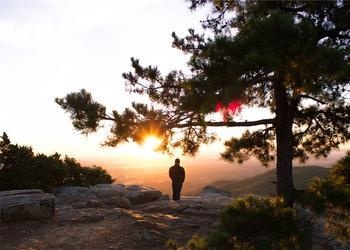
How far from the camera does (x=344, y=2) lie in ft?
35.7

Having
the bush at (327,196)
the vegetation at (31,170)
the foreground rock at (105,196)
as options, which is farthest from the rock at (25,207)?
the bush at (327,196)

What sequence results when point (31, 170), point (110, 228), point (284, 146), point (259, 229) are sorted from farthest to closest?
point (31, 170), point (110, 228), point (284, 146), point (259, 229)

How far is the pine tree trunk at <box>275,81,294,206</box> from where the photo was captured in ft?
38.8

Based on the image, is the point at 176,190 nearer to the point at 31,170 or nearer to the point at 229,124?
the point at 31,170

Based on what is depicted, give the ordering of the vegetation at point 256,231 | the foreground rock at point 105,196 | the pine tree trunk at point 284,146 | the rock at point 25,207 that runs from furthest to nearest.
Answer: the foreground rock at point 105,196 → the rock at point 25,207 → the pine tree trunk at point 284,146 → the vegetation at point 256,231

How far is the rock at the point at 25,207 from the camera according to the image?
15.1m

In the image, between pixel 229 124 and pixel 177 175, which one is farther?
pixel 177 175

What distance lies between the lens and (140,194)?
1992 centimetres

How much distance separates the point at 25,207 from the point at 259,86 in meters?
9.12

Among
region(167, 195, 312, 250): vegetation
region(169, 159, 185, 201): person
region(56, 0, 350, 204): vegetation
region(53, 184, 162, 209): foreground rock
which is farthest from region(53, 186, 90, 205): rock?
region(167, 195, 312, 250): vegetation

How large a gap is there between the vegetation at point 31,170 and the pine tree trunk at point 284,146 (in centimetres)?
1289

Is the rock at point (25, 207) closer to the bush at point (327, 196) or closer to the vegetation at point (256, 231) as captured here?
the vegetation at point (256, 231)

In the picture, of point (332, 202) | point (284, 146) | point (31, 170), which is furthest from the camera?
point (31, 170)

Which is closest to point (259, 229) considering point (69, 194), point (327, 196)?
point (327, 196)
